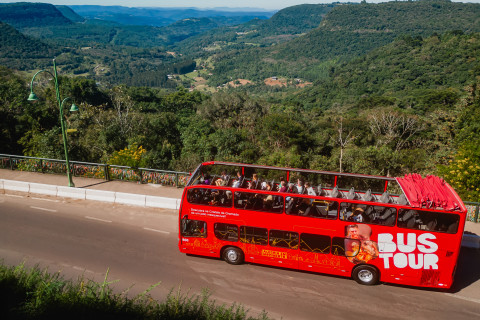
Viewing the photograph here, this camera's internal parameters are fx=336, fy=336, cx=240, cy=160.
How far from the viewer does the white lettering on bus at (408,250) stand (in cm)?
1059

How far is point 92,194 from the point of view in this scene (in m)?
18.1

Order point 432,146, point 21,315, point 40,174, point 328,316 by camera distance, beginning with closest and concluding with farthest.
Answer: point 21,315 < point 328,316 < point 40,174 < point 432,146

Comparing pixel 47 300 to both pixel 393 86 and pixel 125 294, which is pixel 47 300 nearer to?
pixel 125 294

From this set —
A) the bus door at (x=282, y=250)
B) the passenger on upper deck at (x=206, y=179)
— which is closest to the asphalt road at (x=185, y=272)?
the bus door at (x=282, y=250)

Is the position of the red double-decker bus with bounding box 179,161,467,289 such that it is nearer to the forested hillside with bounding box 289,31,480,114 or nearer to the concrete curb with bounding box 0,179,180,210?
the concrete curb with bounding box 0,179,180,210

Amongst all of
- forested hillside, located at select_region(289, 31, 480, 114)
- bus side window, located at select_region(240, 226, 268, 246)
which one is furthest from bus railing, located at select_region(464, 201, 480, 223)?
forested hillside, located at select_region(289, 31, 480, 114)

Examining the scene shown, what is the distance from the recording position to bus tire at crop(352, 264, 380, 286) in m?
11.4

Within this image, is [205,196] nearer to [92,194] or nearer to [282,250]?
[282,250]

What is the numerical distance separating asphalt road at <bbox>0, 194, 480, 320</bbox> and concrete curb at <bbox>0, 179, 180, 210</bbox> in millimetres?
939

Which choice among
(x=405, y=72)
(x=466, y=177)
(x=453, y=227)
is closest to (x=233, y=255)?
(x=453, y=227)

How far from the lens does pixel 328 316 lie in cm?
1022

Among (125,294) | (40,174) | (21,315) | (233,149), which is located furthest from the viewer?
(233,149)

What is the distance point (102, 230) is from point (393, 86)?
123m

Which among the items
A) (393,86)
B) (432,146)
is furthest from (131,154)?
(393,86)
